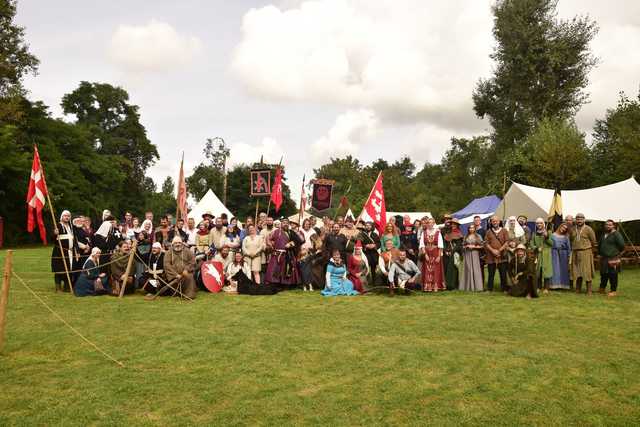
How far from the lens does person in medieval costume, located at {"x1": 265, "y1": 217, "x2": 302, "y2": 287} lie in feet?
33.2

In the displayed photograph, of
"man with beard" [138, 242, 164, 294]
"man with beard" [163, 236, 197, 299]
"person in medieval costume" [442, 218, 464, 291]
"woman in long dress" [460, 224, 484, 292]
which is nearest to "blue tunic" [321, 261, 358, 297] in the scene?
"person in medieval costume" [442, 218, 464, 291]

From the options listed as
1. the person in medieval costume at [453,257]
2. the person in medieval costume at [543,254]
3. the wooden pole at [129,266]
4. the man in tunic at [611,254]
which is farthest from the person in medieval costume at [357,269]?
the man in tunic at [611,254]

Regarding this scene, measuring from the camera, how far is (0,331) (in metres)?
5.15

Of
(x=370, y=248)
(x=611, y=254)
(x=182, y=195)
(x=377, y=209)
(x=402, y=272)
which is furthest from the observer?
(x=182, y=195)

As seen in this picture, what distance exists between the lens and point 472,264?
992 cm

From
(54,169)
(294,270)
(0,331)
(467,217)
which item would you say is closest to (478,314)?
(294,270)

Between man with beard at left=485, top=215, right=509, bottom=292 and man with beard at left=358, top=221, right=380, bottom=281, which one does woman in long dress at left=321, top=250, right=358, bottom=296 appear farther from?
man with beard at left=485, top=215, right=509, bottom=292

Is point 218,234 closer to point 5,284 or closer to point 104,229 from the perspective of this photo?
point 104,229

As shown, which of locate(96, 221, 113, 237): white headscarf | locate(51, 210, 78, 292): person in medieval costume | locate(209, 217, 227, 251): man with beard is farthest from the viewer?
locate(209, 217, 227, 251): man with beard

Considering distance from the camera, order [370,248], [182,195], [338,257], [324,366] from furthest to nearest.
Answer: [182,195] < [370,248] < [338,257] < [324,366]

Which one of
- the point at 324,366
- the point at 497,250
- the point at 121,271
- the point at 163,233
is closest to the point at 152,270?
the point at 121,271

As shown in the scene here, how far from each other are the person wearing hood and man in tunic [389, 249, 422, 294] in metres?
4.84

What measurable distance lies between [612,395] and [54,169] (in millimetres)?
29522

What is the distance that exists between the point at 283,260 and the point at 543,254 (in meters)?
5.10
